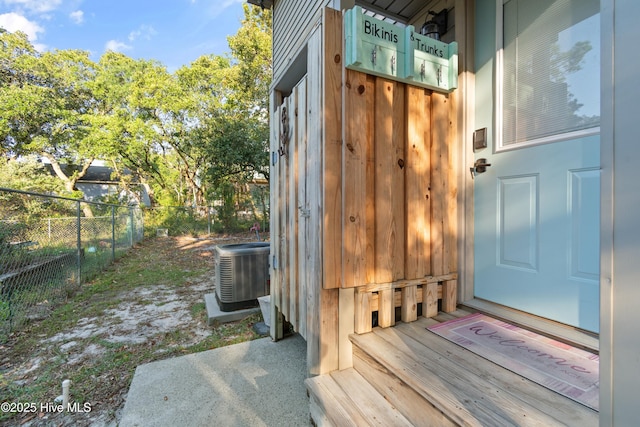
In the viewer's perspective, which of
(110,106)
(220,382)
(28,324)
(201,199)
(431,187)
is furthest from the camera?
(201,199)

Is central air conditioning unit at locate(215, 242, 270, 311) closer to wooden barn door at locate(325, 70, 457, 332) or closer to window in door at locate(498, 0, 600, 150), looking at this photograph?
wooden barn door at locate(325, 70, 457, 332)

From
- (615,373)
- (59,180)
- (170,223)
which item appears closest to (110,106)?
(59,180)

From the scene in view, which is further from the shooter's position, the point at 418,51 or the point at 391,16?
the point at 391,16

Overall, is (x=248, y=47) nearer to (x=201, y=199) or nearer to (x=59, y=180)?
(x=201, y=199)

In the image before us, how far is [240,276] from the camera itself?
3.18 metres

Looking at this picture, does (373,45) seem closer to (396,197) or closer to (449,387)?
(396,197)

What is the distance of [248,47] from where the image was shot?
10641 millimetres

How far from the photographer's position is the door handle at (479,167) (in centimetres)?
181

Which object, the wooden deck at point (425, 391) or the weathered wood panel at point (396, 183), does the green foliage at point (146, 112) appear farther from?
the wooden deck at point (425, 391)

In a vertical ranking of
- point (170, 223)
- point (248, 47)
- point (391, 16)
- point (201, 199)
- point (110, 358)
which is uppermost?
point (248, 47)

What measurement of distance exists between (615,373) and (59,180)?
16.6 m

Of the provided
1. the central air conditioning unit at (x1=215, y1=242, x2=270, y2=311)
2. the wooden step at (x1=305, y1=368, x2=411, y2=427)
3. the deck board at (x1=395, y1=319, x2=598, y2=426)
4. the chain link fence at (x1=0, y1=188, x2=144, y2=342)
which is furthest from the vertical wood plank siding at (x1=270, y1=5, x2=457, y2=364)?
the chain link fence at (x1=0, y1=188, x2=144, y2=342)

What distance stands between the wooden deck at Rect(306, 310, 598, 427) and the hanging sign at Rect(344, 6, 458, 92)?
59.3 inches

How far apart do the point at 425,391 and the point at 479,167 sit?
1.38 meters
